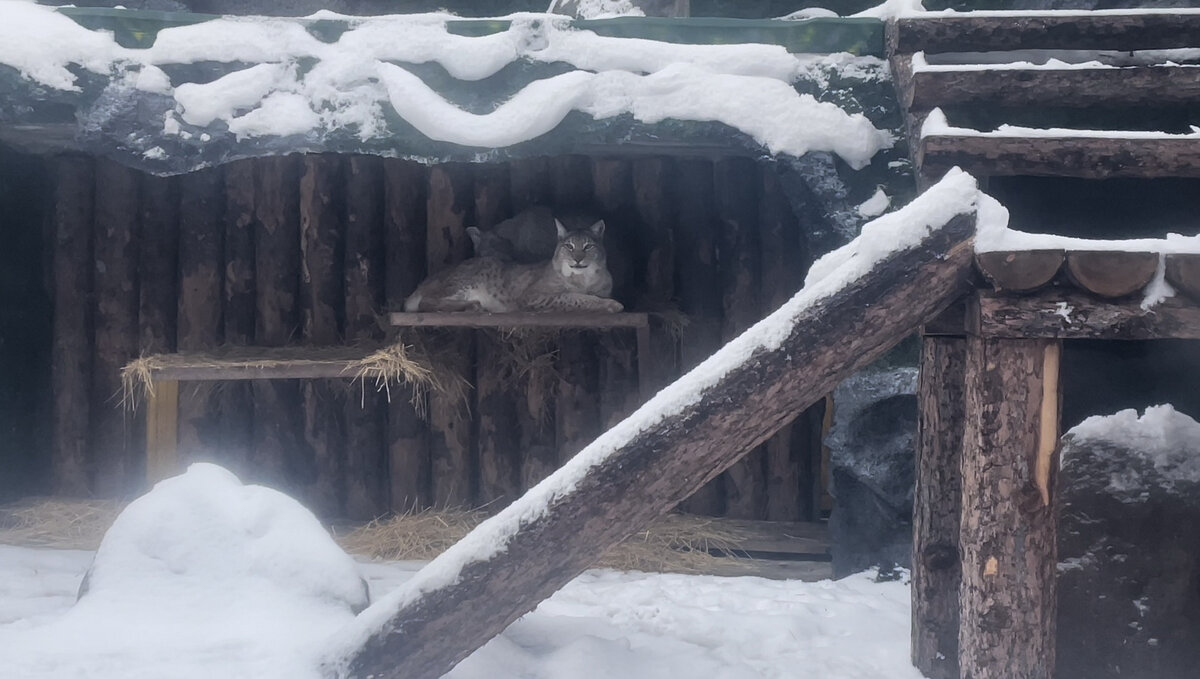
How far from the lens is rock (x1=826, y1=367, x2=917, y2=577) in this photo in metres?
4.41

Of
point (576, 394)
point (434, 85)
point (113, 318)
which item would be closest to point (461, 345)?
point (576, 394)

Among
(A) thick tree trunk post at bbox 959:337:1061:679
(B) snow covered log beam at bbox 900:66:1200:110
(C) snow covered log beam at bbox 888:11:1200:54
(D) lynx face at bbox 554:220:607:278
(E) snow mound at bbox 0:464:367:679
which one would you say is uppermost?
(C) snow covered log beam at bbox 888:11:1200:54

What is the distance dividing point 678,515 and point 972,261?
3163 mm

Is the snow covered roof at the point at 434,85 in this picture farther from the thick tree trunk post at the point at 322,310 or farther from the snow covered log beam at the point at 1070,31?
the thick tree trunk post at the point at 322,310

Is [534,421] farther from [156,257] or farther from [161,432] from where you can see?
[156,257]

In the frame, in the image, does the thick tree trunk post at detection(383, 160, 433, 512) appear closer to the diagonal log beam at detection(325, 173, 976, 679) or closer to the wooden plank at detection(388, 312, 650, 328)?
the wooden plank at detection(388, 312, 650, 328)

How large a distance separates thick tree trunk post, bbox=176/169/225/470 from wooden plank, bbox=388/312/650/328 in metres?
1.42

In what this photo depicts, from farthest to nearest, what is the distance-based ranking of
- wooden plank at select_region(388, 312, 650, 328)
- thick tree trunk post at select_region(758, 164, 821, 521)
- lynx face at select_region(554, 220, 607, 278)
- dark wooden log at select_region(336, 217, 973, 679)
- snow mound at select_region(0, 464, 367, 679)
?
thick tree trunk post at select_region(758, 164, 821, 521) → lynx face at select_region(554, 220, 607, 278) → wooden plank at select_region(388, 312, 650, 328) → snow mound at select_region(0, 464, 367, 679) → dark wooden log at select_region(336, 217, 973, 679)

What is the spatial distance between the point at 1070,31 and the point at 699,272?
250 centimetres

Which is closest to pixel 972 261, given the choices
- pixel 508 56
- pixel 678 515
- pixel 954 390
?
pixel 954 390

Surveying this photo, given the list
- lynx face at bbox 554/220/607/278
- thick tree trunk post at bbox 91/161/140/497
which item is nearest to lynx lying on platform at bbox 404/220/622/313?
lynx face at bbox 554/220/607/278

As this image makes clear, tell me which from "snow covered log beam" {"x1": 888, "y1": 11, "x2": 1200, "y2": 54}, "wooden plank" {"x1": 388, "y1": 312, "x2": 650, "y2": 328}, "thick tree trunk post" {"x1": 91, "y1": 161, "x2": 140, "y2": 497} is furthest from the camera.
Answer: "thick tree trunk post" {"x1": 91, "y1": 161, "x2": 140, "y2": 497}

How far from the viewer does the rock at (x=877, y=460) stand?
4.41 m

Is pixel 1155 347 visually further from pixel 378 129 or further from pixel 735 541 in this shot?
pixel 378 129
